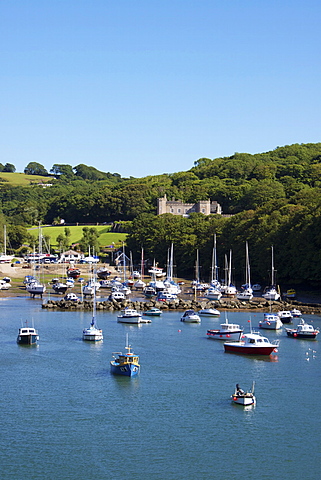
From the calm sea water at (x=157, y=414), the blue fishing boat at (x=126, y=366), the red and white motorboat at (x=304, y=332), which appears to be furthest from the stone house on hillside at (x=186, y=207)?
the blue fishing boat at (x=126, y=366)

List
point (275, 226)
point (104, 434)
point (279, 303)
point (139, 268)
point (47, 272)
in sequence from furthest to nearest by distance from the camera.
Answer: point (139, 268)
point (47, 272)
point (275, 226)
point (279, 303)
point (104, 434)

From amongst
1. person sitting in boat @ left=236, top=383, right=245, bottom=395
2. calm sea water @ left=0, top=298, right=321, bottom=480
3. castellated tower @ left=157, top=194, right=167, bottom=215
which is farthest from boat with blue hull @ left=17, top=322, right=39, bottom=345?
castellated tower @ left=157, top=194, right=167, bottom=215

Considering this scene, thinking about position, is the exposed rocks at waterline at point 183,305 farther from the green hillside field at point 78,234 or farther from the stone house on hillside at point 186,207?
the stone house on hillside at point 186,207

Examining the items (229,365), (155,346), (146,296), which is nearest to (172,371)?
(229,365)

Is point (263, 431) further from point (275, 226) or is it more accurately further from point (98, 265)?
point (98, 265)

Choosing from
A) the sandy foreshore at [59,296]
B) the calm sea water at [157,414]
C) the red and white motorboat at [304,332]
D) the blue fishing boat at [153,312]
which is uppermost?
the sandy foreshore at [59,296]

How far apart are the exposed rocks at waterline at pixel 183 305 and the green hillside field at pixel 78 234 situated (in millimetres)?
76703

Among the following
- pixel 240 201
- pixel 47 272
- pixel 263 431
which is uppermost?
pixel 240 201

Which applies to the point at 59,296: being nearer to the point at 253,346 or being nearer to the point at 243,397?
the point at 253,346

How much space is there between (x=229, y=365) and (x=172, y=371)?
4.69 meters

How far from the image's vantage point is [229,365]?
5309 cm

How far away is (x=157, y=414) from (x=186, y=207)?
158422 millimetres

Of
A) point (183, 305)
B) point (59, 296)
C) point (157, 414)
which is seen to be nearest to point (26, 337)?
point (157, 414)

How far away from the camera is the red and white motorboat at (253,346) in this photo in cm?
5672
